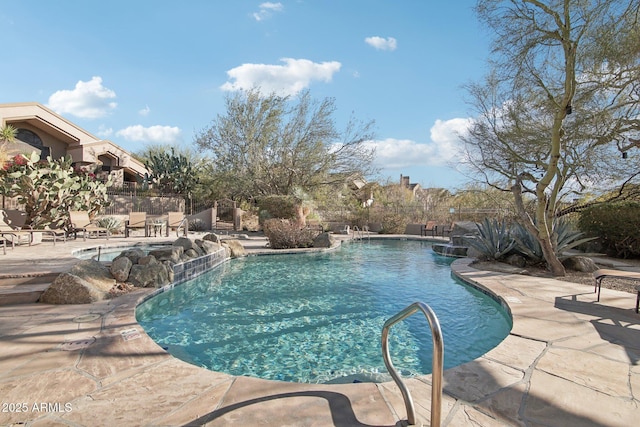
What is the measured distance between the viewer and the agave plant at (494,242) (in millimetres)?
8711

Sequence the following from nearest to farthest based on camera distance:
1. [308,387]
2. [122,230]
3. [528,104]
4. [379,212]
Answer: [308,387] → [528,104] → [122,230] → [379,212]

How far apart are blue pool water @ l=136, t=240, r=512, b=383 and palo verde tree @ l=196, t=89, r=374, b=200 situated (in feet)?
35.9

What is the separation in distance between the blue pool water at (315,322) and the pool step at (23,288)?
4.63 feet

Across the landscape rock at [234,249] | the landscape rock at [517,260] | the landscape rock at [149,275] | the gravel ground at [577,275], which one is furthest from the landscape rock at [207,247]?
the landscape rock at [517,260]

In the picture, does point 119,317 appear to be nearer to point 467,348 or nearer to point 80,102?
point 467,348

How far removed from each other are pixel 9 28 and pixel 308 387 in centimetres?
984

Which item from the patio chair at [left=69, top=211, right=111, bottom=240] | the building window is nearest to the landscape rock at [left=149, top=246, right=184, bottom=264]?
the patio chair at [left=69, top=211, right=111, bottom=240]

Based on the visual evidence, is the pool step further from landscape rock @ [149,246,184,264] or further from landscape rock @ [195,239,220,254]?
landscape rock @ [195,239,220,254]

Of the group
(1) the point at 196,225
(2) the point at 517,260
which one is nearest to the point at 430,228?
(2) the point at 517,260

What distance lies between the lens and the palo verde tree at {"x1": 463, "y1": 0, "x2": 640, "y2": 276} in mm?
6293

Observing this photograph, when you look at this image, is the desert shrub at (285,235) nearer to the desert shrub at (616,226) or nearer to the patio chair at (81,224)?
the patio chair at (81,224)

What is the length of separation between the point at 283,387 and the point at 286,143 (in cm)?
1693

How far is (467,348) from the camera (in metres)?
4.00

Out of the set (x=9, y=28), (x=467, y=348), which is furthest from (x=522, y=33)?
(x=9, y=28)
